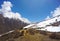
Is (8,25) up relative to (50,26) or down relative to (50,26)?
up

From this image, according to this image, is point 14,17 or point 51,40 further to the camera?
point 14,17

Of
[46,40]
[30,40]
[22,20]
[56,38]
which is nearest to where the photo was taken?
[30,40]

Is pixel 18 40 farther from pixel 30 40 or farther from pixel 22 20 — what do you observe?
pixel 22 20

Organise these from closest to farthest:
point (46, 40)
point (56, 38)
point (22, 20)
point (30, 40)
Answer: point (30, 40) → point (46, 40) → point (56, 38) → point (22, 20)

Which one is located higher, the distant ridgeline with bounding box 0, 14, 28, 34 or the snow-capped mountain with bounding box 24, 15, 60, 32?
the distant ridgeline with bounding box 0, 14, 28, 34

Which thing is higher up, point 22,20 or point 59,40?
point 22,20

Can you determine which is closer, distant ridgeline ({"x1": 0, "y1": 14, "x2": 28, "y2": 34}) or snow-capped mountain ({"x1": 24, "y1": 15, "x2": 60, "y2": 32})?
snow-capped mountain ({"x1": 24, "y1": 15, "x2": 60, "y2": 32})

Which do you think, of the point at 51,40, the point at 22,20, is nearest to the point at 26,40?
the point at 51,40

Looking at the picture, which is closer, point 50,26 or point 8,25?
point 50,26

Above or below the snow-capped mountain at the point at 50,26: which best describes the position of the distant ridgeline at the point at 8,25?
above

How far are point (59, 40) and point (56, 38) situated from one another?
56.2 inches

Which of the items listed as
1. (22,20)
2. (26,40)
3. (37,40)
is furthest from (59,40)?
(22,20)

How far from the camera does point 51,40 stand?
23719mm

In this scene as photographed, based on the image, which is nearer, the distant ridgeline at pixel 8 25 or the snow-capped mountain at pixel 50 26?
the snow-capped mountain at pixel 50 26
